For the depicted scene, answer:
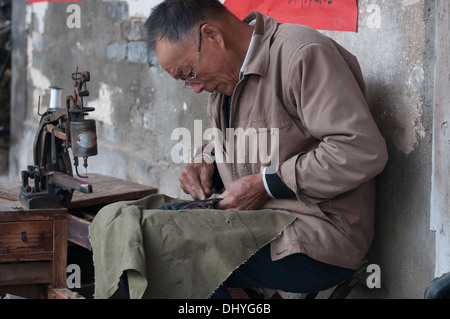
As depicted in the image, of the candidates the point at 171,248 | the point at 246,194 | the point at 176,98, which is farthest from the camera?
the point at 176,98

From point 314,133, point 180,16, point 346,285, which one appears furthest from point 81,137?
point 346,285

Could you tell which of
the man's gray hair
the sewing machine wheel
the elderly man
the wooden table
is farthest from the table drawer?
the man's gray hair

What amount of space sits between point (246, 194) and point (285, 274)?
1.07 ft

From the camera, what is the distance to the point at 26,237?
256 centimetres

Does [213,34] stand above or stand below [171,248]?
above

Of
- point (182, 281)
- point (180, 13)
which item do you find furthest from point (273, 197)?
point (180, 13)

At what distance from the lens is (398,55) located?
7.79 ft

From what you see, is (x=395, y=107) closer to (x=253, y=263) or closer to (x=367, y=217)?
(x=367, y=217)

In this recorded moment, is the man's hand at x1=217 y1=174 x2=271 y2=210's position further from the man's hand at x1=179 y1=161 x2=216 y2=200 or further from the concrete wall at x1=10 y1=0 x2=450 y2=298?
the concrete wall at x1=10 y1=0 x2=450 y2=298

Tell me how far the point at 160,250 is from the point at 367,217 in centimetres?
84

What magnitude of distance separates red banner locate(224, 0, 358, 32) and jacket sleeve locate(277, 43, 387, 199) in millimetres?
574

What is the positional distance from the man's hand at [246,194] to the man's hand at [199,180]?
320mm

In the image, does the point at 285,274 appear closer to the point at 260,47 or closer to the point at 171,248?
the point at 171,248
